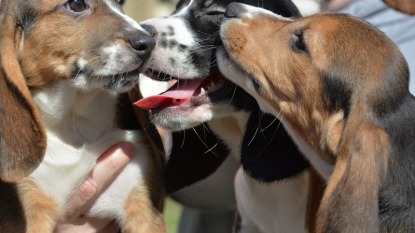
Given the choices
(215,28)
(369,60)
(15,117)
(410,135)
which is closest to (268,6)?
(215,28)

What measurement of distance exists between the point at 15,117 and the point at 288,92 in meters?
1.75

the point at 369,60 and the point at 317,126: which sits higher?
the point at 369,60

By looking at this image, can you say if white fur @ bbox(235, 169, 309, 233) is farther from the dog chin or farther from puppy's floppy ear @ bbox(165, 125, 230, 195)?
the dog chin

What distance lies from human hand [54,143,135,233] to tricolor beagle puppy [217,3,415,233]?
3.27ft

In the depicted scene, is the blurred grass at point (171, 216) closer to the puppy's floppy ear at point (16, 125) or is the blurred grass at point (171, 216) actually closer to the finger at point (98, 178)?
the finger at point (98, 178)

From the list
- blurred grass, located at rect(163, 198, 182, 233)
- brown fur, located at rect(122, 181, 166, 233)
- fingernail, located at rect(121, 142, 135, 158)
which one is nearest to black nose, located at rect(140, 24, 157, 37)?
fingernail, located at rect(121, 142, 135, 158)

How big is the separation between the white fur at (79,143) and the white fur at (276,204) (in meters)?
0.93

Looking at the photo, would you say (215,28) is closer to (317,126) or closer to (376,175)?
(317,126)

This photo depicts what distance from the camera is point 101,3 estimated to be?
312cm

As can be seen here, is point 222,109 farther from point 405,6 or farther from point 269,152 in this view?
point 405,6

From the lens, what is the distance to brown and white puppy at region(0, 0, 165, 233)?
8.69ft

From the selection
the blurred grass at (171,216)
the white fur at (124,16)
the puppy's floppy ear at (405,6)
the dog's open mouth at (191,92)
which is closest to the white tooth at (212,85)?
the dog's open mouth at (191,92)

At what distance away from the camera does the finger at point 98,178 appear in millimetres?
3037

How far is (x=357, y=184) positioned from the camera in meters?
2.12
